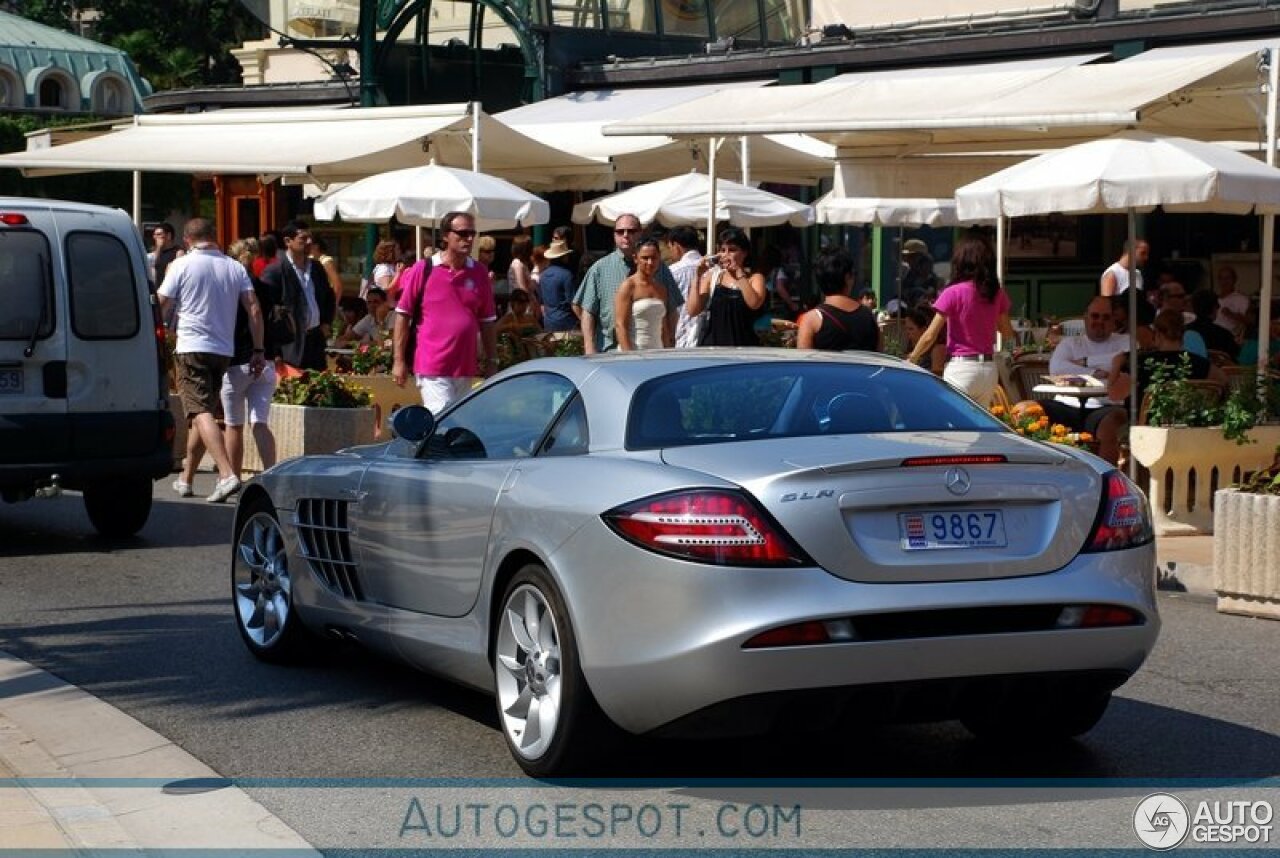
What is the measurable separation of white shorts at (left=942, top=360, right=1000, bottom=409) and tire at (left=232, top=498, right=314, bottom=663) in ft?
19.5

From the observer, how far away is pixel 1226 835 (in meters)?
5.92

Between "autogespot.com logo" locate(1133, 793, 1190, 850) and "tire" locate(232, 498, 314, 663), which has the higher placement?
"tire" locate(232, 498, 314, 663)

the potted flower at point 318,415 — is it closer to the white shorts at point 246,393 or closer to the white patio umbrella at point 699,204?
the white shorts at point 246,393

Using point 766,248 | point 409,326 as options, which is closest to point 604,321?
point 409,326

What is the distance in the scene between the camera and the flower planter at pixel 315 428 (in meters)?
15.3

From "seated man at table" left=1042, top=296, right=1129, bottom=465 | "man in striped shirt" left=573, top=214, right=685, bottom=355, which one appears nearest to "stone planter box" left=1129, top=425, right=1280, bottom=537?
"seated man at table" left=1042, top=296, right=1129, bottom=465

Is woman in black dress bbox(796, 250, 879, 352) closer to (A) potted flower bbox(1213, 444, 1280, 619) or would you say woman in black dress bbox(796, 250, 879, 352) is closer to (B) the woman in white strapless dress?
(B) the woman in white strapless dress

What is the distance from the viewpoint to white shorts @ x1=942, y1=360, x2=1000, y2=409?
1353 cm

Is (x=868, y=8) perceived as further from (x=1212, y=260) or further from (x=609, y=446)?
(x=609, y=446)

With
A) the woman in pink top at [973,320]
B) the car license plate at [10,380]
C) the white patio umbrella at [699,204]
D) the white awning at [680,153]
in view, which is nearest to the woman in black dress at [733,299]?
the woman in pink top at [973,320]

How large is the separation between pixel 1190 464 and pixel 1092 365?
7.93 feet

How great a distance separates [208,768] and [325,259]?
14.5m

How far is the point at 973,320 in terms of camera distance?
13672 mm

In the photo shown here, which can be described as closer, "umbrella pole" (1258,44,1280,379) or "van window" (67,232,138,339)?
"van window" (67,232,138,339)
